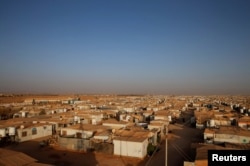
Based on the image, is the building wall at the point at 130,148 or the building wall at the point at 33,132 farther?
the building wall at the point at 33,132

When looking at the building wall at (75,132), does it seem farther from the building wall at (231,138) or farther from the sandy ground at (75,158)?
Answer: the building wall at (231,138)

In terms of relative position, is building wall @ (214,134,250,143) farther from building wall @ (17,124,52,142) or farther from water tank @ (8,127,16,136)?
water tank @ (8,127,16,136)

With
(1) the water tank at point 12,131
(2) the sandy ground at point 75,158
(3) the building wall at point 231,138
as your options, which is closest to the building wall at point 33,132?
(1) the water tank at point 12,131

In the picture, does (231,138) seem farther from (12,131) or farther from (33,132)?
(12,131)

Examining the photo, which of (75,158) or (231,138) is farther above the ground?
(231,138)

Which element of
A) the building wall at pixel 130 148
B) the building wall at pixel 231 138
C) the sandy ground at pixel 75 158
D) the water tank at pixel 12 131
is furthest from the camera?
the water tank at pixel 12 131

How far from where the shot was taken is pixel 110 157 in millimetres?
22047

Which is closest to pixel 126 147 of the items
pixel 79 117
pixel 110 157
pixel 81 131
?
pixel 110 157

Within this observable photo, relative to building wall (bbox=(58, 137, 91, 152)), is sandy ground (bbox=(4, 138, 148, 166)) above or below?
below

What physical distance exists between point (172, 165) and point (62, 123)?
829 inches

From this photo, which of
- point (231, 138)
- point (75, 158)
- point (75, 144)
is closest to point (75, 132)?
point (75, 144)

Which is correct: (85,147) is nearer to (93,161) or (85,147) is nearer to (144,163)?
(93,161)

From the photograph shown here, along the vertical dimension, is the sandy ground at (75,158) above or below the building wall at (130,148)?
below

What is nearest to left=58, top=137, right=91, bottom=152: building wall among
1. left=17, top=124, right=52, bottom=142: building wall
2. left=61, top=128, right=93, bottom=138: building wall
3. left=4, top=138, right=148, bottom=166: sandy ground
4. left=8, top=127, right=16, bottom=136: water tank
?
left=4, top=138, right=148, bottom=166: sandy ground
